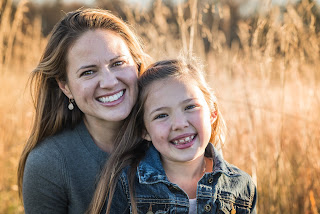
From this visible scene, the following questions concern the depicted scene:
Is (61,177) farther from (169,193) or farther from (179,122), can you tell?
(179,122)

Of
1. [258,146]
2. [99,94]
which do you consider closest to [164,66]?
[99,94]

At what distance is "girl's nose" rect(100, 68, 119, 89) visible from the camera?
2010mm

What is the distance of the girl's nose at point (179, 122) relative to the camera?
174cm

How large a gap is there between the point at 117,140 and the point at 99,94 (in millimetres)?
286

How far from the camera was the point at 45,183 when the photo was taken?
2074 mm

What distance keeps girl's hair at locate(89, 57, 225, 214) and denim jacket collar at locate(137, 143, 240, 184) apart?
45 millimetres

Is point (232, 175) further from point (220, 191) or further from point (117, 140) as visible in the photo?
point (117, 140)

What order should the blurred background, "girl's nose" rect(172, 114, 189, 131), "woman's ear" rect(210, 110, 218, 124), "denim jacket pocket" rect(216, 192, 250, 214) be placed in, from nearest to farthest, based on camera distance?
"girl's nose" rect(172, 114, 189, 131) < "denim jacket pocket" rect(216, 192, 250, 214) < "woman's ear" rect(210, 110, 218, 124) < the blurred background

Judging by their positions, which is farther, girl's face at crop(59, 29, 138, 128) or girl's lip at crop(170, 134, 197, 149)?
girl's face at crop(59, 29, 138, 128)

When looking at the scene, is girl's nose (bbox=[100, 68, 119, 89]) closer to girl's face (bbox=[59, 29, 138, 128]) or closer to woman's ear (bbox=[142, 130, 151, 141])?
girl's face (bbox=[59, 29, 138, 128])

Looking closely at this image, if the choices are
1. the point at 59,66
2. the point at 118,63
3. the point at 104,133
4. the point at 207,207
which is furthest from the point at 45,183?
the point at 207,207

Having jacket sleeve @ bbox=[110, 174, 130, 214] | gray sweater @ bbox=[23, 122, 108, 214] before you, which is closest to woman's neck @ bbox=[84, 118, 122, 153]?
gray sweater @ bbox=[23, 122, 108, 214]

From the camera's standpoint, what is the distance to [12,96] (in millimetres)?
4145

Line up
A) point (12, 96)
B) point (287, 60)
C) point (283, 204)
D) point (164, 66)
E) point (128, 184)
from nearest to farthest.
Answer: point (128, 184)
point (164, 66)
point (287, 60)
point (283, 204)
point (12, 96)
